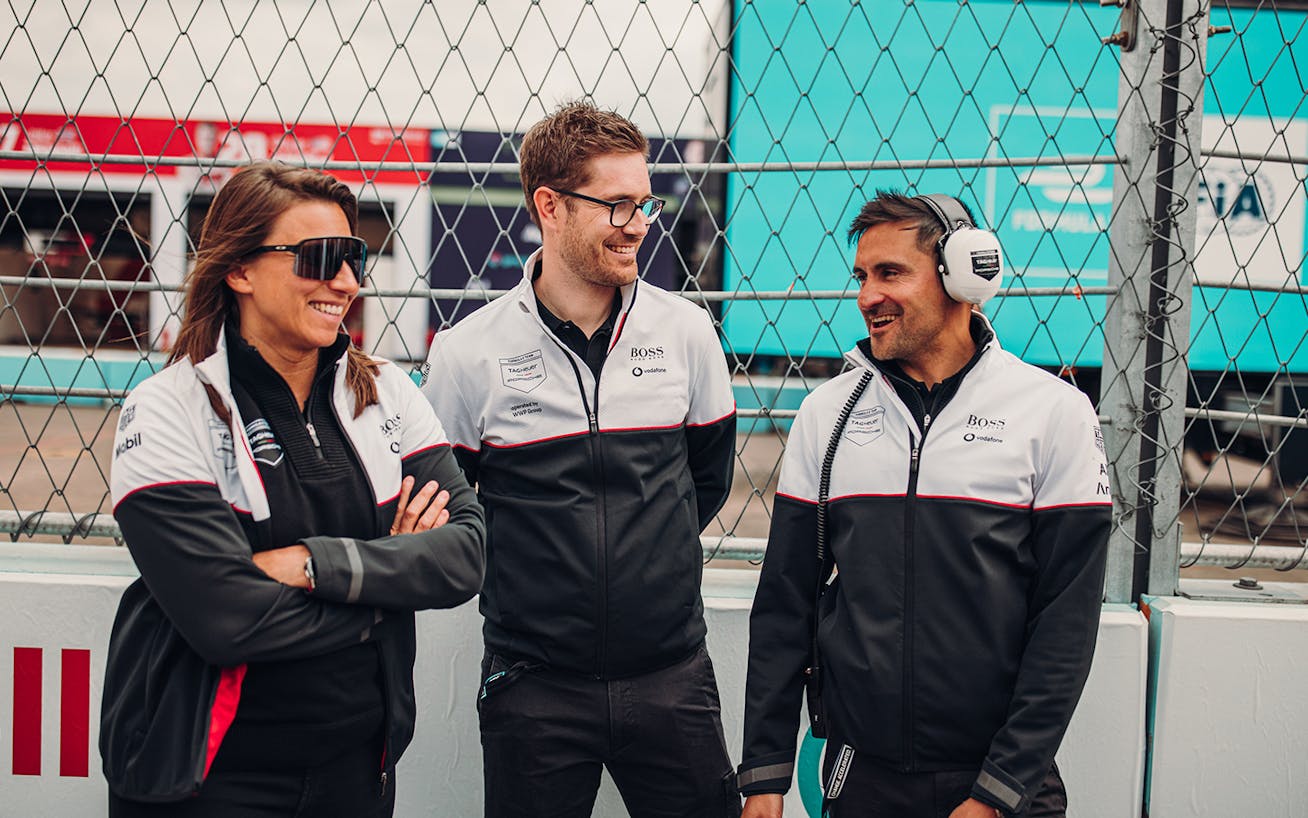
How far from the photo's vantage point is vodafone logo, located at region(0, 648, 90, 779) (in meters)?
2.77

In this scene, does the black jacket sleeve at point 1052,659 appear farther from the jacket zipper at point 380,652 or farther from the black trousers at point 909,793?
the jacket zipper at point 380,652

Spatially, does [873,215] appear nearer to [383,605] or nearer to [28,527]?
[383,605]

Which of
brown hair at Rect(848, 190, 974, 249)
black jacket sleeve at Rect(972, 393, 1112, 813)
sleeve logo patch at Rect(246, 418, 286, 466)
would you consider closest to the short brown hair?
brown hair at Rect(848, 190, 974, 249)

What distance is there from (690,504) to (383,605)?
2.65ft

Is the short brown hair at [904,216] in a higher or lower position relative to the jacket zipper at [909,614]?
higher

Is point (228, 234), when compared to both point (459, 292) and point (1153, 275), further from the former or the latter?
point (1153, 275)

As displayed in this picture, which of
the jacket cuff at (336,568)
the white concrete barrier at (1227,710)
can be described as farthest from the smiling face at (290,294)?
the white concrete barrier at (1227,710)

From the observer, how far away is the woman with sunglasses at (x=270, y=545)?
1700mm

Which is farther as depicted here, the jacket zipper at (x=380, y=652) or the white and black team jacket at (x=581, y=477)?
the white and black team jacket at (x=581, y=477)

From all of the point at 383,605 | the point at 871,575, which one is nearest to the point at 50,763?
the point at 383,605

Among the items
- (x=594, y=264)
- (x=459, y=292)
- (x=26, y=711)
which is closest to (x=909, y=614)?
(x=594, y=264)

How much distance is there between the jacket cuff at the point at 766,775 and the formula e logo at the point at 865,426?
24.7 inches

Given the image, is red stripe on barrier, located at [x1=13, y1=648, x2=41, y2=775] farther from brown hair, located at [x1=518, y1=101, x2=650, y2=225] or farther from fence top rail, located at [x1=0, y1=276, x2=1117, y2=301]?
brown hair, located at [x1=518, y1=101, x2=650, y2=225]

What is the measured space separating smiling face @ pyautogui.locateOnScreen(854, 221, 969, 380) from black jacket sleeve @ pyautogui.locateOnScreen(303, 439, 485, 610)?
83cm
